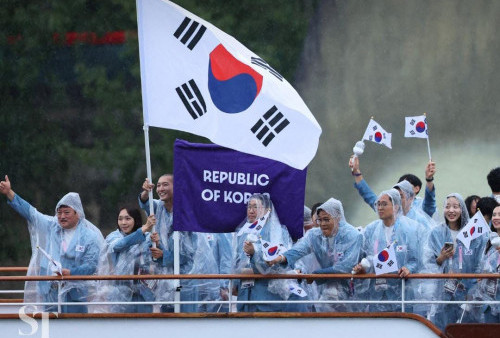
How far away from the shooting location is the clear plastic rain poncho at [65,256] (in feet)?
43.3

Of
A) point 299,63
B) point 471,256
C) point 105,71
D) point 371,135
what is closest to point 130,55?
point 105,71

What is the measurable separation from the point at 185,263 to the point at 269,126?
1447mm

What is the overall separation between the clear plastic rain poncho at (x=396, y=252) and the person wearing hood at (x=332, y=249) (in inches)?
6.0

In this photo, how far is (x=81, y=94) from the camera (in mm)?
22812

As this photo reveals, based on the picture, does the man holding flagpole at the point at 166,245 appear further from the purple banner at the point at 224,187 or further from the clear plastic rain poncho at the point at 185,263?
the purple banner at the point at 224,187

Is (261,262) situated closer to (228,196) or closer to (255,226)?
(255,226)

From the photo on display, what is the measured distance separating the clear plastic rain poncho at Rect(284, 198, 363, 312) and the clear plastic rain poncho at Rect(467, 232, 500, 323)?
1.04m

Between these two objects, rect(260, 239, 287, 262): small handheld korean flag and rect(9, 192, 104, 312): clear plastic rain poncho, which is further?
rect(9, 192, 104, 312): clear plastic rain poncho

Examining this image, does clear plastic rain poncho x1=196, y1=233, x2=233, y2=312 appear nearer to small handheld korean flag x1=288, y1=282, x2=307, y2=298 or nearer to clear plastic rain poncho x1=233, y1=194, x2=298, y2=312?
clear plastic rain poncho x1=233, y1=194, x2=298, y2=312

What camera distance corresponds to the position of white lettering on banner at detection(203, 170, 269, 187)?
13148mm

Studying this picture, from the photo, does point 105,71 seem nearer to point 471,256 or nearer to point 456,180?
point 456,180

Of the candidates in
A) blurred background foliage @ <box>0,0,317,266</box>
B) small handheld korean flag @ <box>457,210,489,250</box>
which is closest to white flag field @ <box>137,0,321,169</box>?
small handheld korean flag @ <box>457,210,489,250</box>

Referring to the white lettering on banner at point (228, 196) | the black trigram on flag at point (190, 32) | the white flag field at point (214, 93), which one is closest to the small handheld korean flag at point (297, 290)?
the white lettering on banner at point (228, 196)

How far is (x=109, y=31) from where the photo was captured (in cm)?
2233
